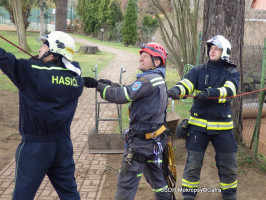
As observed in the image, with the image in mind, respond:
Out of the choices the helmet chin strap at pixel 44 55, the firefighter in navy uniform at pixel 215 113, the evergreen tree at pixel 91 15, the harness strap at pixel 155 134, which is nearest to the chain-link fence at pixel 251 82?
the firefighter in navy uniform at pixel 215 113

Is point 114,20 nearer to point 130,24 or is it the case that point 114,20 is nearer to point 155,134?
point 130,24

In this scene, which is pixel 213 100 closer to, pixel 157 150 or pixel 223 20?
pixel 157 150

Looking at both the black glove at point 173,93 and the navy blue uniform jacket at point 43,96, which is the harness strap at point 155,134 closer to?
the black glove at point 173,93

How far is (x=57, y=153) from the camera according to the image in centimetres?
318

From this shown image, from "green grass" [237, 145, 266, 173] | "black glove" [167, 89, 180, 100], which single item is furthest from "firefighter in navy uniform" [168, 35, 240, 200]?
"green grass" [237, 145, 266, 173]

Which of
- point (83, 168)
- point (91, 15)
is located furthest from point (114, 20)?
point (83, 168)

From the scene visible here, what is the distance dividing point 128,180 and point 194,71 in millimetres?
1576

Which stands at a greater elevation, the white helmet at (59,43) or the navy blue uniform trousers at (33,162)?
the white helmet at (59,43)

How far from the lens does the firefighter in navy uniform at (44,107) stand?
2.87m

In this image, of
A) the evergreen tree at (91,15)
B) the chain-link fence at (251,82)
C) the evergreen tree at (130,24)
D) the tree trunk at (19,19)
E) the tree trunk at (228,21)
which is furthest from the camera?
the evergreen tree at (91,15)

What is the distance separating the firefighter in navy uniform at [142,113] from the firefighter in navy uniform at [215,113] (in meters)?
0.48

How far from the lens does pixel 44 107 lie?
9.59ft

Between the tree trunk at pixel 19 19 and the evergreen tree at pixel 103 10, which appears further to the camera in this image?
the evergreen tree at pixel 103 10

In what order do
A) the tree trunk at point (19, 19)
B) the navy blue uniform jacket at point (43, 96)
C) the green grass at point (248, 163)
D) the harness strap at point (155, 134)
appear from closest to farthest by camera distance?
the navy blue uniform jacket at point (43, 96) → the harness strap at point (155, 134) → the green grass at point (248, 163) → the tree trunk at point (19, 19)
